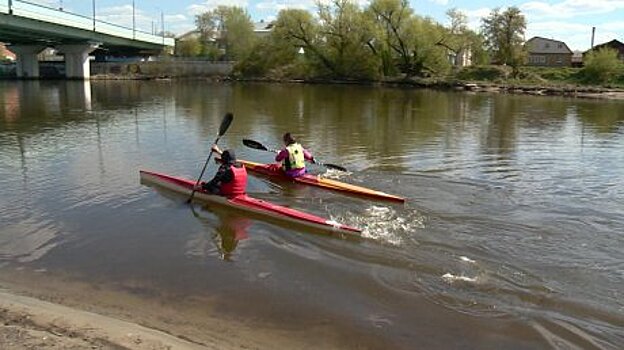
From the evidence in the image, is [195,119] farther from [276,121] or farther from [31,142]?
[31,142]

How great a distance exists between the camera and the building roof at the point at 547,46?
10643 cm

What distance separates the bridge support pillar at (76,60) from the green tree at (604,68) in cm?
7169

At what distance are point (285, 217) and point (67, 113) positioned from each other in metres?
29.1

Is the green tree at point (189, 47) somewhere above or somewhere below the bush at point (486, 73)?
above

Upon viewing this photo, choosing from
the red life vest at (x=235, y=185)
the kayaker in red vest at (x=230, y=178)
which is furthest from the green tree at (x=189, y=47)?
the red life vest at (x=235, y=185)

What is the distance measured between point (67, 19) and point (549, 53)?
79814mm

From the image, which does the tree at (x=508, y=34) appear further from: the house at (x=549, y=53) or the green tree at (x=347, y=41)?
the house at (x=549, y=53)

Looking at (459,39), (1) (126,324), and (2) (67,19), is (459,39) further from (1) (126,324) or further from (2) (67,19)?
(1) (126,324)

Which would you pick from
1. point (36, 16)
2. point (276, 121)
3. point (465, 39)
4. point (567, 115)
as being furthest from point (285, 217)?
point (465, 39)

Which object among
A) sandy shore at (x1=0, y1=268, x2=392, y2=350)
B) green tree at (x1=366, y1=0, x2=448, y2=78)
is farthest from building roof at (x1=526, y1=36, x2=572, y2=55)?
sandy shore at (x1=0, y1=268, x2=392, y2=350)

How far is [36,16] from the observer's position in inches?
2542

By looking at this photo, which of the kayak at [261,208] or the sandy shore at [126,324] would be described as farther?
the kayak at [261,208]

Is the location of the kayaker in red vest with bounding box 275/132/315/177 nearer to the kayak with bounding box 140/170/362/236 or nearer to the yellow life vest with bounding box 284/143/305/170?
the yellow life vest with bounding box 284/143/305/170

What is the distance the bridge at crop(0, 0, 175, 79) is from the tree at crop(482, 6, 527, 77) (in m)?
53.7
